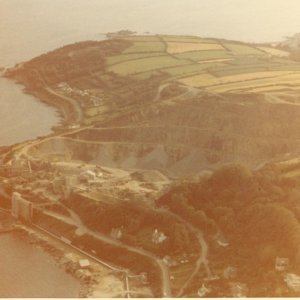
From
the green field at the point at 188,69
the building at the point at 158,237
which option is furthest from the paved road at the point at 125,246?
the green field at the point at 188,69

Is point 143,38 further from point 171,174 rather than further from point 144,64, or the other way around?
point 171,174

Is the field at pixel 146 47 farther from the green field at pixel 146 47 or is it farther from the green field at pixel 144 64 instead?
the green field at pixel 144 64

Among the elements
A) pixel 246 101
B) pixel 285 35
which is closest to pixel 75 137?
pixel 246 101

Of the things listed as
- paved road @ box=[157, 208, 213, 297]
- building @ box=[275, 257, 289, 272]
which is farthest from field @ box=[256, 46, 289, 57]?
building @ box=[275, 257, 289, 272]

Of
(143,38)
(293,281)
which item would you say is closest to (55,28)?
(143,38)

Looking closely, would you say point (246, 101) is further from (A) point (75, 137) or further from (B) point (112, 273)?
(B) point (112, 273)

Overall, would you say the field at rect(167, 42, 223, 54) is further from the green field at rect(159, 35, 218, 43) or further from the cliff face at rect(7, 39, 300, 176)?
the cliff face at rect(7, 39, 300, 176)
